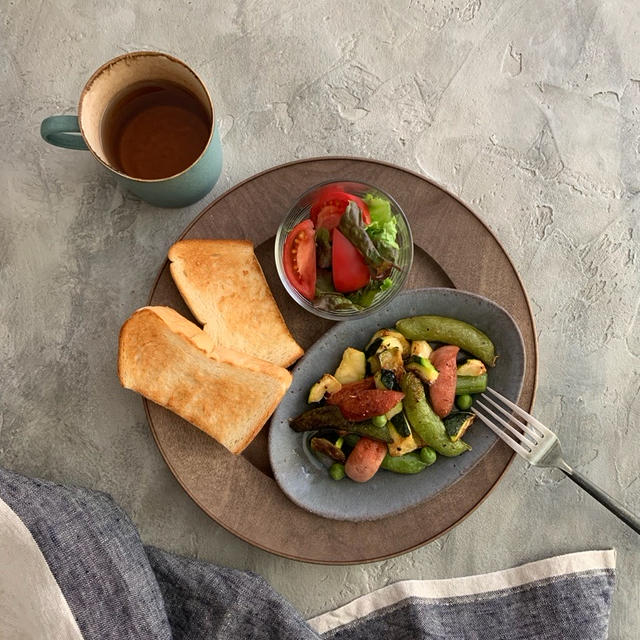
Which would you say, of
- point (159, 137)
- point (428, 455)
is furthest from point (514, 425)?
point (159, 137)

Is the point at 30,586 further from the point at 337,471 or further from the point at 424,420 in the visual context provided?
the point at 424,420

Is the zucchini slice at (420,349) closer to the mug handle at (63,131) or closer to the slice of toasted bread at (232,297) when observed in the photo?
the slice of toasted bread at (232,297)

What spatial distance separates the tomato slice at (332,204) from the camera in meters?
1.70

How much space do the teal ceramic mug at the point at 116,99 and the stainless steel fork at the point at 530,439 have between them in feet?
3.33

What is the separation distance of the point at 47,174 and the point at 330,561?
4.78ft

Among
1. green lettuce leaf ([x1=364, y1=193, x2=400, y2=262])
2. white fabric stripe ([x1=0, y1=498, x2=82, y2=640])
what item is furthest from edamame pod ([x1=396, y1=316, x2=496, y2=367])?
white fabric stripe ([x1=0, y1=498, x2=82, y2=640])

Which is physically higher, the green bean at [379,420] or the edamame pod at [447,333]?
the edamame pod at [447,333]

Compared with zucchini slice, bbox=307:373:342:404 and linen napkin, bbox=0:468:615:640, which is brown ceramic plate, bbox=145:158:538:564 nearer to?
zucchini slice, bbox=307:373:342:404

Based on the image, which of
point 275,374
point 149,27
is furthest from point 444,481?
point 149,27

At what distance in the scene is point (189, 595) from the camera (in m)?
1.88

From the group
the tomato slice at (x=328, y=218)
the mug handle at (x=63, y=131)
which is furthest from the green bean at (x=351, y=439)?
the mug handle at (x=63, y=131)

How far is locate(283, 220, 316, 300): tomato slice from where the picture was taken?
1681mm

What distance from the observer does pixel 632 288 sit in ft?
6.75

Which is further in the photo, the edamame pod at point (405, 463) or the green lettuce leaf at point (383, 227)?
the edamame pod at point (405, 463)
